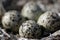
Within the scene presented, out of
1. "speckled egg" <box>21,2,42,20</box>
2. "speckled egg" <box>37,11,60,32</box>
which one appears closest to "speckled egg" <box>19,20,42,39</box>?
"speckled egg" <box>37,11,60,32</box>

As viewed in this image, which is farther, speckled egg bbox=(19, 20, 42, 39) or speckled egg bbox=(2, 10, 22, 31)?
speckled egg bbox=(2, 10, 22, 31)

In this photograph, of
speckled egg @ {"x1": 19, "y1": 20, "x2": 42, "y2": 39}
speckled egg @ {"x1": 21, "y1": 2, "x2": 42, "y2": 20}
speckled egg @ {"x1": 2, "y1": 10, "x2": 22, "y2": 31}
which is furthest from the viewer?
speckled egg @ {"x1": 21, "y1": 2, "x2": 42, "y2": 20}

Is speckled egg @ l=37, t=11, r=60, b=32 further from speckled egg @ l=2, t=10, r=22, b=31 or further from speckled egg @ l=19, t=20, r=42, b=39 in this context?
speckled egg @ l=2, t=10, r=22, b=31

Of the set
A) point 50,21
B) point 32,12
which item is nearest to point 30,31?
point 50,21

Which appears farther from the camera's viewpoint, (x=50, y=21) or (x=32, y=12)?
(x=32, y=12)

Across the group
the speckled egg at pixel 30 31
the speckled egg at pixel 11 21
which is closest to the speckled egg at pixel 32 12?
the speckled egg at pixel 11 21

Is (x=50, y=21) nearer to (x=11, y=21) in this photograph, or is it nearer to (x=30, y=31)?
(x=30, y=31)

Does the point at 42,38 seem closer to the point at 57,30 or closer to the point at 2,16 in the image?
the point at 57,30

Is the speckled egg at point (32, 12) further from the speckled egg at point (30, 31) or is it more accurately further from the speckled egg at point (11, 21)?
the speckled egg at point (30, 31)
